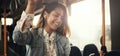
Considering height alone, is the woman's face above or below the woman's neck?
above

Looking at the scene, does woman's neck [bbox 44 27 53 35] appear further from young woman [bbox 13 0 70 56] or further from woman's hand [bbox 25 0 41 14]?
woman's hand [bbox 25 0 41 14]

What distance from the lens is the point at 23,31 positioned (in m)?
2.98

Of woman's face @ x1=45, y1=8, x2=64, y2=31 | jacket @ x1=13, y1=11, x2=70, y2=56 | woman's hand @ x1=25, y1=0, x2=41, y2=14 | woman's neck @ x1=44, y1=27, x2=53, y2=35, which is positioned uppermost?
woman's hand @ x1=25, y1=0, x2=41, y2=14

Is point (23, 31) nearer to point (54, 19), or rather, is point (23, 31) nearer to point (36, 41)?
point (36, 41)

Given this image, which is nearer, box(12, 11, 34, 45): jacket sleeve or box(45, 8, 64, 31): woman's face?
box(12, 11, 34, 45): jacket sleeve

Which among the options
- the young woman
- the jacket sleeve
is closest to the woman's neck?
the young woman

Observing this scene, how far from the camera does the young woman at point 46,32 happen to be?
299 centimetres

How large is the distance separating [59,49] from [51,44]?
13 cm

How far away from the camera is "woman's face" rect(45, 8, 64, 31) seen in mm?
3131

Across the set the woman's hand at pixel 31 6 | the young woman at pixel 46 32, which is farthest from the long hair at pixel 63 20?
the woman's hand at pixel 31 6

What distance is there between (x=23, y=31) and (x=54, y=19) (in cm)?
44

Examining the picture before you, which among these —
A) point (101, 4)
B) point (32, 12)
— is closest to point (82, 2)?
point (101, 4)

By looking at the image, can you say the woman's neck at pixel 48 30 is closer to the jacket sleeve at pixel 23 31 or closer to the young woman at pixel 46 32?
the young woman at pixel 46 32

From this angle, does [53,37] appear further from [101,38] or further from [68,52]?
[101,38]
